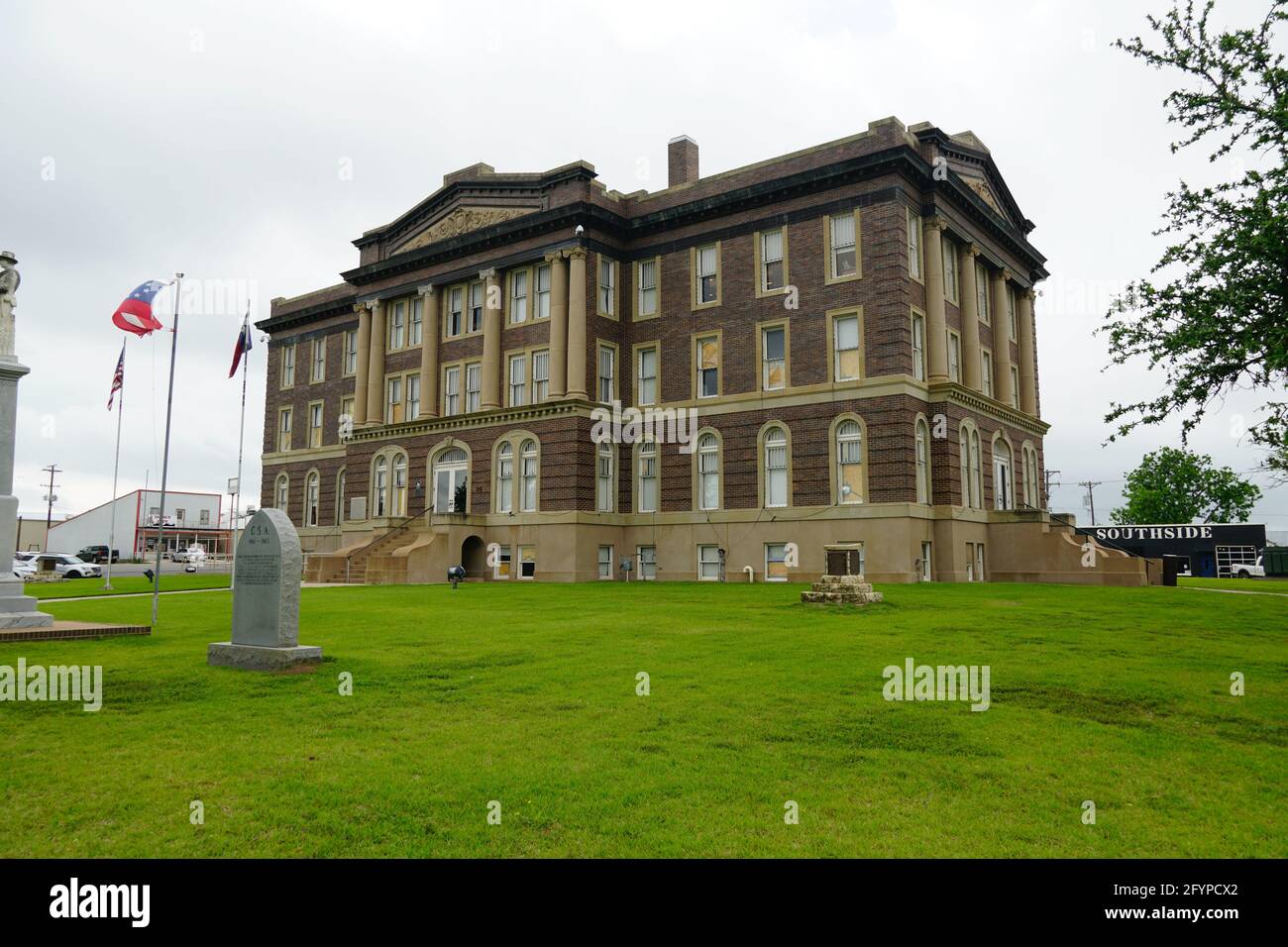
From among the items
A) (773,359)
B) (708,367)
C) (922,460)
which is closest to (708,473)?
(708,367)

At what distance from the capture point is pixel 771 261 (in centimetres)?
3478

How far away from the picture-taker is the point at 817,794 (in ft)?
22.6

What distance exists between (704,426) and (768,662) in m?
23.8

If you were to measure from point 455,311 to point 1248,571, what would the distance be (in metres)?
57.1

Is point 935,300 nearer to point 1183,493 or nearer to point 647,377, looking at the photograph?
point 647,377

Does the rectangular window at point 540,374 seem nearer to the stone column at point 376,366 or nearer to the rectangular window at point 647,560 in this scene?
the rectangular window at point 647,560

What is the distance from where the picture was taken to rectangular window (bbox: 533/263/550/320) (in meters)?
38.5

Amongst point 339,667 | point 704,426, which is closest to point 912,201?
point 704,426

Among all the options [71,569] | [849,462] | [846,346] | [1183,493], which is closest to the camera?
[849,462]

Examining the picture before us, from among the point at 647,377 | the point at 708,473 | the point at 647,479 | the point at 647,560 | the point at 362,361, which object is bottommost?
the point at 647,560

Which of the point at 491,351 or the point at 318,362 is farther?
the point at 318,362

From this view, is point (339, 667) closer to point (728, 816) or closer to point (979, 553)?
point (728, 816)

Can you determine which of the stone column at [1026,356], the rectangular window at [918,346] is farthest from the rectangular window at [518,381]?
the stone column at [1026,356]

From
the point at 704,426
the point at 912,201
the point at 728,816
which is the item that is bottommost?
the point at 728,816
